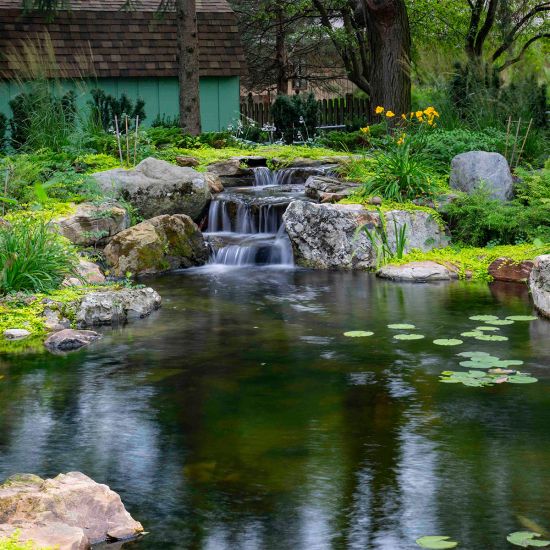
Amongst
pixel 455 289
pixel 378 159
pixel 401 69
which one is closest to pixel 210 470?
pixel 455 289

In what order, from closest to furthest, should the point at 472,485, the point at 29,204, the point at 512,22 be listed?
the point at 472,485 → the point at 29,204 → the point at 512,22

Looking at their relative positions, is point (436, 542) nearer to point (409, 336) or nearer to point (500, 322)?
point (409, 336)

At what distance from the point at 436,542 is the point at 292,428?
199cm

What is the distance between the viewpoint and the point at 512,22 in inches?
1112

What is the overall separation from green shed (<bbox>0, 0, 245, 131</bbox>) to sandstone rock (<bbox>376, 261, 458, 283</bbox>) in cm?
1155

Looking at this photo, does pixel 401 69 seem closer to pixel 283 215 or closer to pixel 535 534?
pixel 283 215

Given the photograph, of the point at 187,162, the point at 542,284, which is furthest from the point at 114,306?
the point at 187,162

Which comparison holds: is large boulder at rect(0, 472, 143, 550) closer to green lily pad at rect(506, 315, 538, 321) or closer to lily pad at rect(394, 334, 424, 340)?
lily pad at rect(394, 334, 424, 340)

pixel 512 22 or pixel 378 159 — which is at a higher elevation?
pixel 512 22

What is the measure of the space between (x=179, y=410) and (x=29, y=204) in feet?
21.9

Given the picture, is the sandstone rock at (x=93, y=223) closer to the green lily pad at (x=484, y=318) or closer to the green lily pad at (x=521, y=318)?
the green lily pad at (x=484, y=318)

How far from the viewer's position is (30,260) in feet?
35.7

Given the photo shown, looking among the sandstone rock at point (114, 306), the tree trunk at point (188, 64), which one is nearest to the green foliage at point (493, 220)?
the sandstone rock at point (114, 306)

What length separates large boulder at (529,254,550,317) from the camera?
34.3 feet
